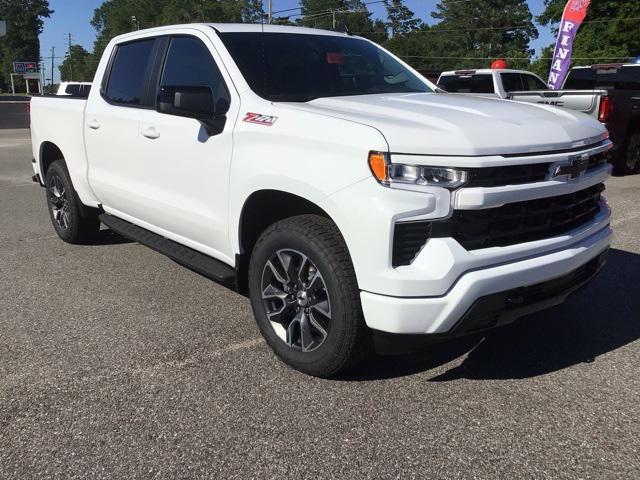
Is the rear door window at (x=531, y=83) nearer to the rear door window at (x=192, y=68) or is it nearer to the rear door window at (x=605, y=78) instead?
the rear door window at (x=605, y=78)

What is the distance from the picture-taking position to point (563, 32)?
15062 millimetres

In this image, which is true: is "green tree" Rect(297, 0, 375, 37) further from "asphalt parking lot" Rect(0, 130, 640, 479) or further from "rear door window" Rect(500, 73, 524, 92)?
"asphalt parking lot" Rect(0, 130, 640, 479)

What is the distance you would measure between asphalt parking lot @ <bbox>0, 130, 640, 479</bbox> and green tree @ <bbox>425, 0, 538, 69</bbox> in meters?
72.4

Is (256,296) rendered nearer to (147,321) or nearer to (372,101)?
(147,321)

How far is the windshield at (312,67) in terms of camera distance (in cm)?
375

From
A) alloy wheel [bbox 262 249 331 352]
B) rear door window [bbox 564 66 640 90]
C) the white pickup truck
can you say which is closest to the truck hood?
the white pickup truck

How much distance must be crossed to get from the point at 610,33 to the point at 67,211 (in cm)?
3992

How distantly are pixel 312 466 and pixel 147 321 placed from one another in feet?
6.38

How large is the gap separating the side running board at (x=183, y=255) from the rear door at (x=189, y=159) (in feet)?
0.22

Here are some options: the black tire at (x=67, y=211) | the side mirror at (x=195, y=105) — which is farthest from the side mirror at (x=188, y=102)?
the black tire at (x=67, y=211)

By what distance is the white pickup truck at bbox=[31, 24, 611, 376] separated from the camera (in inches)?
107

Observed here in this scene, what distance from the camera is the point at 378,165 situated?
273cm

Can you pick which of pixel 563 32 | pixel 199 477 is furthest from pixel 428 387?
pixel 563 32

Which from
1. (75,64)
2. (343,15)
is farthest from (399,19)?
(75,64)
